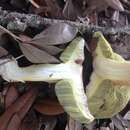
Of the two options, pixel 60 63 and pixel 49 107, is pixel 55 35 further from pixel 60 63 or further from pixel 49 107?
pixel 49 107

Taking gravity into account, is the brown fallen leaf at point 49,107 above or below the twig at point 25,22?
below

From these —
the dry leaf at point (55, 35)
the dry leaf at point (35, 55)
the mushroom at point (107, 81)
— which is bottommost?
the mushroom at point (107, 81)

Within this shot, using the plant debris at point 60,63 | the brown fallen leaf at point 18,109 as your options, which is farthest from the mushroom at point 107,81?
the brown fallen leaf at point 18,109

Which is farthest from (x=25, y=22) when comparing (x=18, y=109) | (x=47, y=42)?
(x=18, y=109)

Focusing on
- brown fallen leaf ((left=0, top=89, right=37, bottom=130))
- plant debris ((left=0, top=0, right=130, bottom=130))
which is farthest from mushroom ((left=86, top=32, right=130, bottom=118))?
brown fallen leaf ((left=0, top=89, right=37, bottom=130))

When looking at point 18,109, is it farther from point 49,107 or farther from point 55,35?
point 55,35

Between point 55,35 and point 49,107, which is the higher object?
point 55,35

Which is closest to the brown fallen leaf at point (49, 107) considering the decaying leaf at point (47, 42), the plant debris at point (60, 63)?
the plant debris at point (60, 63)

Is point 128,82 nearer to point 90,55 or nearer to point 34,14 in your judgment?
point 90,55

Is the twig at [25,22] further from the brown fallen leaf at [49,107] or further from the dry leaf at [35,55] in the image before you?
the brown fallen leaf at [49,107]

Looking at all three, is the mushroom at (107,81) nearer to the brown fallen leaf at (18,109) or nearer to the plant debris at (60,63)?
the plant debris at (60,63)
